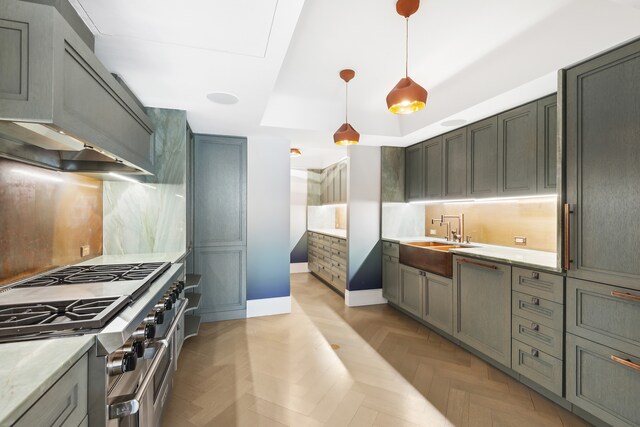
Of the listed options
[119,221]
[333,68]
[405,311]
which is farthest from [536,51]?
[119,221]

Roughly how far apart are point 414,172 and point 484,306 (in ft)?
6.87

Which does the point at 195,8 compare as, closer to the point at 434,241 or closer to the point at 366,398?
the point at 366,398

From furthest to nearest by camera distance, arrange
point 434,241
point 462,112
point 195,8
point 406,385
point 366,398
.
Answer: point 434,241 → point 462,112 → point 406,385 → point 366,398 → point 195,8

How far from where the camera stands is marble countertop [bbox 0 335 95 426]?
2.03 ft

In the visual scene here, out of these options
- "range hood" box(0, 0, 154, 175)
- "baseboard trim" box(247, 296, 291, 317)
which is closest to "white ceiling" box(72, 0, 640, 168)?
"range hood" box(0, 0, 154, 175)

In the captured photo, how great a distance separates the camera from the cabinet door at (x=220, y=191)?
11.4 feet

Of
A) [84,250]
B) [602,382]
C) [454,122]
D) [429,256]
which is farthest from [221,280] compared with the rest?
[602,382]

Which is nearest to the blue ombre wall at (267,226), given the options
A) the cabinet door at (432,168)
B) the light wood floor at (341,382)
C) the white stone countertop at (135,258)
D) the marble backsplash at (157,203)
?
the light wood floor at (341,382)

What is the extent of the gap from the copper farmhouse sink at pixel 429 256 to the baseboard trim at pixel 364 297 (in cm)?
76

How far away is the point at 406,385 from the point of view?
2.23 meters

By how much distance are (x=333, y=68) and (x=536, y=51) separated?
5.18 ft

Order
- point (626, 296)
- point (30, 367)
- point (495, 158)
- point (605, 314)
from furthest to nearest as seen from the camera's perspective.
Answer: point (495, 158) → point (605, 314) → point (626, 296) → point (30, 367)

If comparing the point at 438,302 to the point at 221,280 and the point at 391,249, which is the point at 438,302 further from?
the point at 221,280

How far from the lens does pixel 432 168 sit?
12.2 ft
